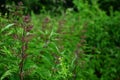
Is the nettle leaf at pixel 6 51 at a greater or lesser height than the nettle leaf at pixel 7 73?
greater

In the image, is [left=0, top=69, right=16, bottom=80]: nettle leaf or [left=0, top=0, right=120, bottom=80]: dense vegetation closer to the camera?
[left=0, top=69, right=16, bottom=80]: nettle leaf

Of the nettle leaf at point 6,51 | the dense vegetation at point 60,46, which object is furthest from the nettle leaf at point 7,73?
the nettle leaf at point 6,51

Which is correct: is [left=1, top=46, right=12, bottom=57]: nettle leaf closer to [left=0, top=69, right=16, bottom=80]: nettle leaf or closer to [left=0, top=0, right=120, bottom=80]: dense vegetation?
[left=0, top=0, right=120, bottom=80]: dense vegetation

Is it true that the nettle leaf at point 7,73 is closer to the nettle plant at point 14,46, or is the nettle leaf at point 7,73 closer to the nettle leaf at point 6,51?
the nettle plant at point 14,46

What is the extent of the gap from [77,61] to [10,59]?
42.0 inches

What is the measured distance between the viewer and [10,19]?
12.2 feet

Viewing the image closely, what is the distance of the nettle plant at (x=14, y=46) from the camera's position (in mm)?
3029

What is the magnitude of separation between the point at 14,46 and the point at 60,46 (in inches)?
48.7

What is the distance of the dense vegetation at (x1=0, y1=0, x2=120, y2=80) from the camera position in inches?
123

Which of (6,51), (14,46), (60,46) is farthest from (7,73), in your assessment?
(60,46)

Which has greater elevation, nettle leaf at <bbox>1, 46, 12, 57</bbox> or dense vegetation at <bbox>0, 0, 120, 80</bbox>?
nettle leaf at <bbox>1, 46, 12, 57</bbox>

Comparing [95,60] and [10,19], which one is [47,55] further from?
[95,60]

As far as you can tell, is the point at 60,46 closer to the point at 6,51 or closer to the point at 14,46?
the point at 14,46

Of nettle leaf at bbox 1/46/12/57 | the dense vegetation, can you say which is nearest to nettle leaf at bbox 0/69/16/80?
the dense vegetation
